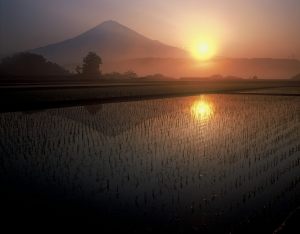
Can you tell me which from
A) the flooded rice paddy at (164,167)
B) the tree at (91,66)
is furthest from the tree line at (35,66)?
the flooded rice paddy at (164,167)

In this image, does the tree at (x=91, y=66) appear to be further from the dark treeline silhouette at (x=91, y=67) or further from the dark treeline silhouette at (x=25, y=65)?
the dark treeline silhouette at (x=25, y=65)

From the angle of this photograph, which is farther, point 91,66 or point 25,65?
point 25,65

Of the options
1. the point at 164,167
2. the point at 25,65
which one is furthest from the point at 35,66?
the point at 164,167

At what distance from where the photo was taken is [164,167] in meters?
10.5

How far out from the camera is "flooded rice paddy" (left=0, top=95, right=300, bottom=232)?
736cm

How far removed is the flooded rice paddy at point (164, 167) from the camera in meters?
7.36

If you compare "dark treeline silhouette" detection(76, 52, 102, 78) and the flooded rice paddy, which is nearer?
the flooded rice paddy

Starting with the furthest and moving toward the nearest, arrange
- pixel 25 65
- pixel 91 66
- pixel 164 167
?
pixel 25 65 < pixel 91 66 < pixel 164 167

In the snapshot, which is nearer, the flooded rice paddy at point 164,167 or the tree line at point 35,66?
the flooded rice paddy at point 164,167

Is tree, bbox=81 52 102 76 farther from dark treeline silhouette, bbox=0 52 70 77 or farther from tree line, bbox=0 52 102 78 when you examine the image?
dark treeline silhouette, bbox=0 52 70 77

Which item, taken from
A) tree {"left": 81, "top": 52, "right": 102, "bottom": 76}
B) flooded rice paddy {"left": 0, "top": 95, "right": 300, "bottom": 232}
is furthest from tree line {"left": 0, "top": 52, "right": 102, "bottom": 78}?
flooded rice paddy {"left": 0, "top": 95, "right": 300, "bottom": 232}

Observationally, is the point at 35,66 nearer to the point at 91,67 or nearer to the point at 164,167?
the point at 91,67

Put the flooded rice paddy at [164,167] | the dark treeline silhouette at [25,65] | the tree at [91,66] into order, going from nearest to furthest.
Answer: the flooded rice paddy at [164,167], the tree at [91,66], the dark treeline silhouette at [25,65]

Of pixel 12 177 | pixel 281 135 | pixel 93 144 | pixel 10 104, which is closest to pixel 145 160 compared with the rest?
pixel 93 144
